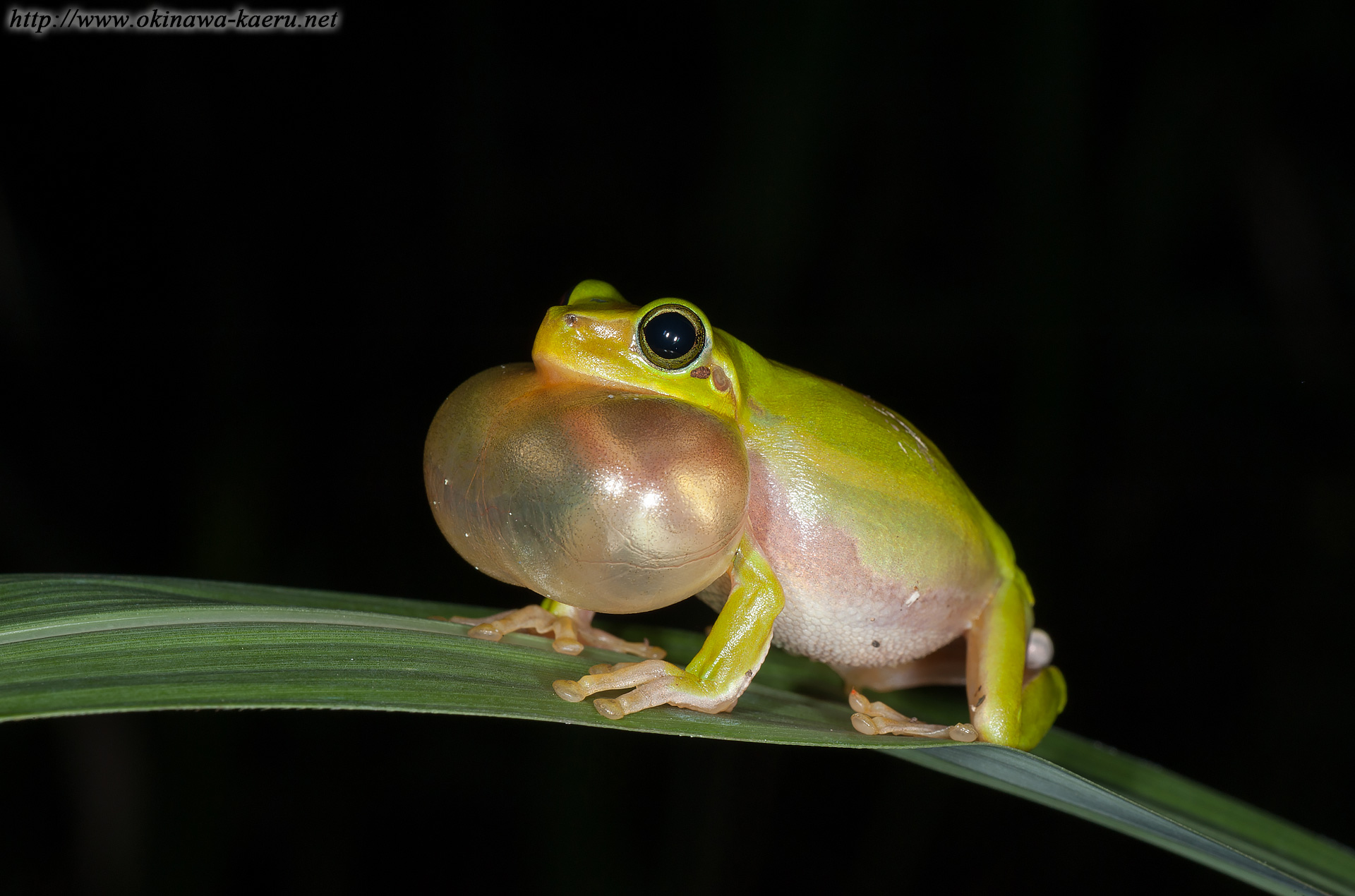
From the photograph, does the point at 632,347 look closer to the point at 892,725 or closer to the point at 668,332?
the point at 668,332

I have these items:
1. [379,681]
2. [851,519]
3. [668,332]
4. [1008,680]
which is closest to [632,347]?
[668,332]

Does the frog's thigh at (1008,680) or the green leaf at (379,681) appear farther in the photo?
the frog's thigh at (1008,680)

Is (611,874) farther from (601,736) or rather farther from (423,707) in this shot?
(423,707)

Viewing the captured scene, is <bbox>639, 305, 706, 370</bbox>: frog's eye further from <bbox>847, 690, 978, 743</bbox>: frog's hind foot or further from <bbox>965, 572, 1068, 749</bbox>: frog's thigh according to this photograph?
<bbox>965, 572, 1068, 749</bbox>: frog's thigh

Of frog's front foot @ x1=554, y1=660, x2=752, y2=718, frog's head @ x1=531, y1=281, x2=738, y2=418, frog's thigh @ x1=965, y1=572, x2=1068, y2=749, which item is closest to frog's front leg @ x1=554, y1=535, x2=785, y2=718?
frog's front foot @ x1=554, y1=660, x2=752, y2=718

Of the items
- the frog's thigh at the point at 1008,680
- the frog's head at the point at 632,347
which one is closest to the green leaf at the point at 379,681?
the frog's thigh at the point at 1008,680

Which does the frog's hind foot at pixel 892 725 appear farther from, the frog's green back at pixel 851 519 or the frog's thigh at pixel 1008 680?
the frog's green back at pixel 851 519

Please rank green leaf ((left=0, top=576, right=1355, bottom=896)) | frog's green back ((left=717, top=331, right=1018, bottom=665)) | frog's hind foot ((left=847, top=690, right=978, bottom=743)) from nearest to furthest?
green leaf ((left=0, top=576, right=1355, bottom=896))
frog's hind foot ((left=847, top=690, right=978, bottom=743))
frog's green back ((left=717, top=331, right=1018, bottom=665))
